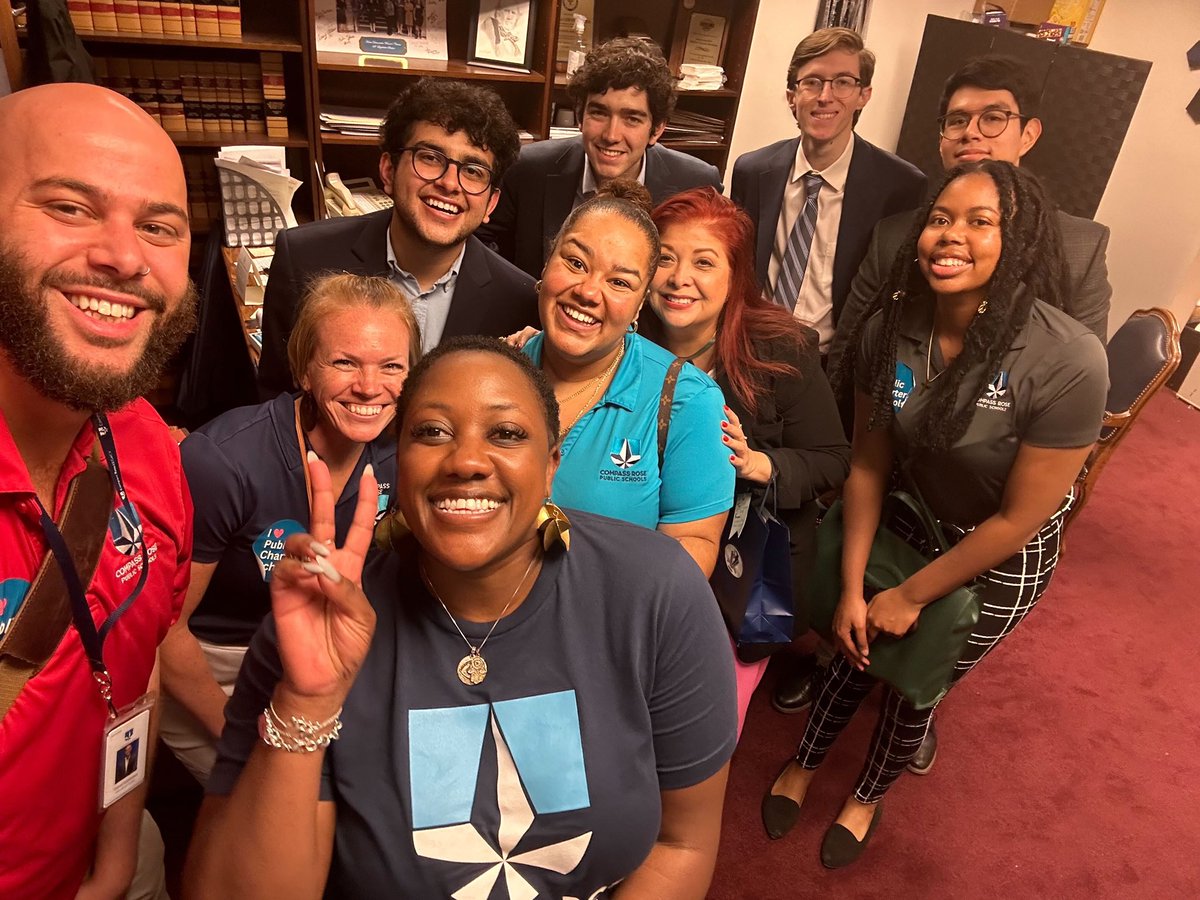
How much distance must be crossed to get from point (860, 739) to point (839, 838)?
0.47 m

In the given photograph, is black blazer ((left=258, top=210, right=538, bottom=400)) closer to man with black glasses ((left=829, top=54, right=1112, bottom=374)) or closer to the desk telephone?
man with black glasses ((left=829, top=54, right=1112, bottom=374))

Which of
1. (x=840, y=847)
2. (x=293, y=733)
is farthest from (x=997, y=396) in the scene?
(x=293, y=733)

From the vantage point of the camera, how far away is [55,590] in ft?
3.47

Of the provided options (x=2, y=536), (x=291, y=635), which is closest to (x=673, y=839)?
(x=291, y=635)

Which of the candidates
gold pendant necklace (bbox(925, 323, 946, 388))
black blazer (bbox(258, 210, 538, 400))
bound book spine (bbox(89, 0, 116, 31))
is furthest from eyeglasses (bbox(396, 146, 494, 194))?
bound book spine (bbox(89, 0, 116, 31))

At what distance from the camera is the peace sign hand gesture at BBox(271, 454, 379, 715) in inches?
39.9

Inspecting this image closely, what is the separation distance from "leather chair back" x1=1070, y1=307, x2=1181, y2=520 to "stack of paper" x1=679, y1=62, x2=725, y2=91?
2.31 m

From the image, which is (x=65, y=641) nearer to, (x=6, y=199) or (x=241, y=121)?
(x=6, y=199)

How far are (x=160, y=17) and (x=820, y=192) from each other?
8.81 ft

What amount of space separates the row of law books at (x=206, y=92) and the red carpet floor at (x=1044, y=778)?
3.24m

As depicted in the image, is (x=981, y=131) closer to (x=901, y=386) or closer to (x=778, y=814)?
(x=901, y=386)

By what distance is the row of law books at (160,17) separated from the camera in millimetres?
3012

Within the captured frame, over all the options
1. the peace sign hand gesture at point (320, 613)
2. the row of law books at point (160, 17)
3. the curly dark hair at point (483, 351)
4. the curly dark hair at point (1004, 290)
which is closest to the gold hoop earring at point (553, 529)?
the curly dark hair at point (483, 351)

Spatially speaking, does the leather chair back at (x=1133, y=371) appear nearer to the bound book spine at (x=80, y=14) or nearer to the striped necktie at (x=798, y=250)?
the striped necktie at (x=798, y=250)
